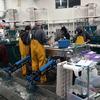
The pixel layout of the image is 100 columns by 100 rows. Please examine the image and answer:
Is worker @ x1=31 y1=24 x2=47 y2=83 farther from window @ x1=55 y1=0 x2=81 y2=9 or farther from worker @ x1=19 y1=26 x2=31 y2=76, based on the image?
window @ x1=55 y1=0 x2=81 y2=9

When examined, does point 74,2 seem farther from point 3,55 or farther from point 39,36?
point 39,36

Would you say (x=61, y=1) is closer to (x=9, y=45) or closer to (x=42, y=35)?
(x=9, y=45)

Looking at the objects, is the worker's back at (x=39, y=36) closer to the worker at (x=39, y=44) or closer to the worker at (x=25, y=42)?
the worker at (x=39, y=44)

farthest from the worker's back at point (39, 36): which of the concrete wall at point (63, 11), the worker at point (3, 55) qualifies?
the concrete wall at point (63, 11)

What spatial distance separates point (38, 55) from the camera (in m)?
4.77

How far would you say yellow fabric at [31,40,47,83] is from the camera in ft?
15.5

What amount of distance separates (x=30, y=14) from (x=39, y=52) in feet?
17.8

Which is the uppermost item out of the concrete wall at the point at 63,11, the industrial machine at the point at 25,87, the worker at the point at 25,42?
the concrete wall at the point at 63,11

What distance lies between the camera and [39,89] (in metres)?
4.38

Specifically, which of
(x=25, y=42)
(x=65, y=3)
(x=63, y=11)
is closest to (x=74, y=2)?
(x=65, y=3)

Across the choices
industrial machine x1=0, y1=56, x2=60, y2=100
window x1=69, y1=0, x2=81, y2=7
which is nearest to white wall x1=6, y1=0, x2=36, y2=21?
window x1=69, y1=0, x2=81, y2=7

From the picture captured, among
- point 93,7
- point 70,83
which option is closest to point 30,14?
point 93,7

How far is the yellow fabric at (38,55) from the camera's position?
471cm

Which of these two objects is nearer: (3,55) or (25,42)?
(25,42)
